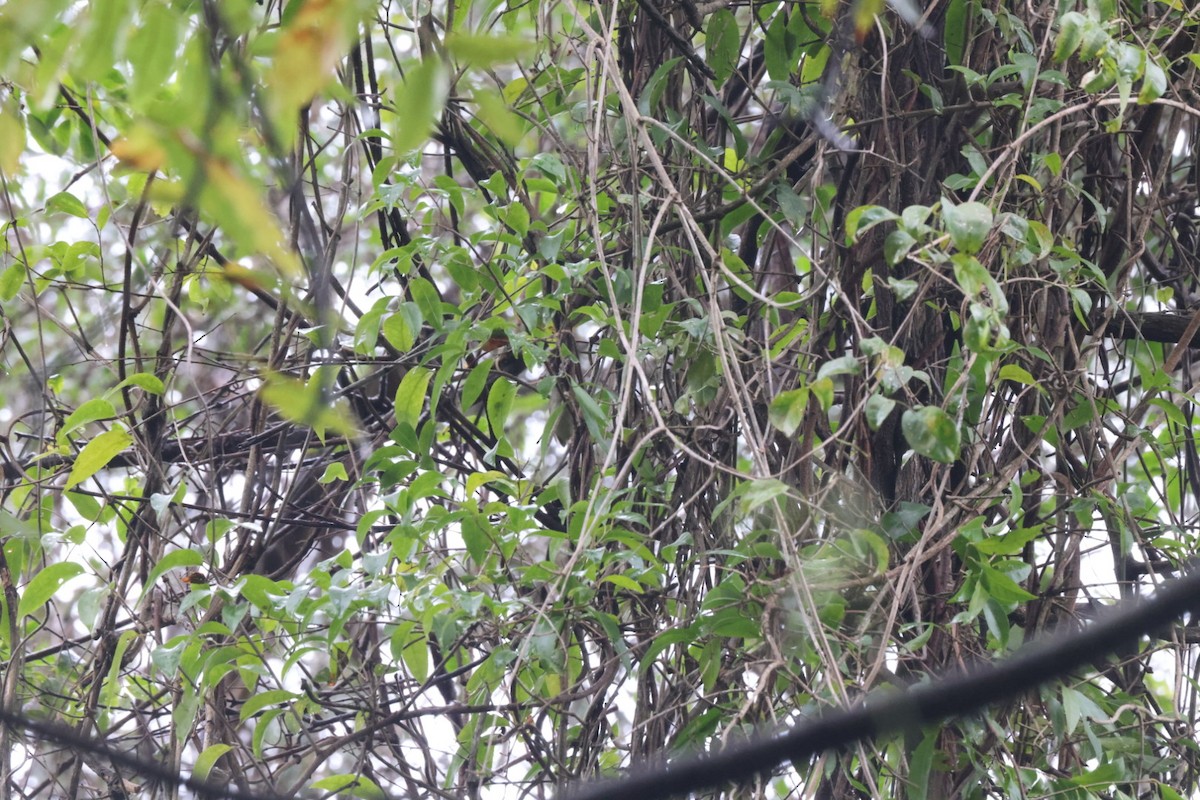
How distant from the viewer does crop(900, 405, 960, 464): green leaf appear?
3.31 feet

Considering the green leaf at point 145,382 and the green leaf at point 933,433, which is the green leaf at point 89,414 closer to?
the green leaf at point 145,382

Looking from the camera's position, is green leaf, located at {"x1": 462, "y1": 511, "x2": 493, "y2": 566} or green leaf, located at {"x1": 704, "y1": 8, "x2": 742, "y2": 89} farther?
green leaf, located at {"x1": 704, "y1": 8, "x2": 742, "y2": 89}

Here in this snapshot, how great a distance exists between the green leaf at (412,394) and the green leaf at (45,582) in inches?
17.5

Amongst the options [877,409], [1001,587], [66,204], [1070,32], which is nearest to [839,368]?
[877,409]

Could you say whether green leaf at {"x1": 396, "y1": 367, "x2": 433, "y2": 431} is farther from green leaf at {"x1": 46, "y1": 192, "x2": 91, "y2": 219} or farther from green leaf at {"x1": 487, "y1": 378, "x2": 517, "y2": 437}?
green leaf at {"x1": 46, "y1": 192, "x2": 91, "y2": 219}

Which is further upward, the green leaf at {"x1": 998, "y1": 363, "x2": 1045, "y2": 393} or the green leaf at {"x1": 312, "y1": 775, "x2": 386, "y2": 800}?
the green leaf at {"x1": 998, "y1": 363, "x2": 1045, "y2": 393}

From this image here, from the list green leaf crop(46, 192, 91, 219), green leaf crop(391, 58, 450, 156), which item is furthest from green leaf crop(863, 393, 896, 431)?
green leaf crop(46, 192, 91, 219)

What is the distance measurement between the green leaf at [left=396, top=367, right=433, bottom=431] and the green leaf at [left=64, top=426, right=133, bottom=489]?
347mm

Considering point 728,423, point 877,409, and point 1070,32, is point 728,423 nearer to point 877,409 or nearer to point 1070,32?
point 877,409

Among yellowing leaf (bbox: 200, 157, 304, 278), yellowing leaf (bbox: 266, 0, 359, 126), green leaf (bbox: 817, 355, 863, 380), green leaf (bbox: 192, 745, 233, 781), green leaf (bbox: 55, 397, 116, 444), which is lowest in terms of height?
yellowing leaf (bbox: 200, 157, 304, 278)

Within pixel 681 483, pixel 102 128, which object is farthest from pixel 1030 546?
Answer: pixel 102 128

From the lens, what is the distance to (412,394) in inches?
55.2

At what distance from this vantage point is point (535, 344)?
1358 mm

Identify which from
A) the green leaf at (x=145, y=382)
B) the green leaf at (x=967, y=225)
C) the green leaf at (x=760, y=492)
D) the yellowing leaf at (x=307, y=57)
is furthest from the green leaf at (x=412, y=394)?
the yellowing leaf at (x=307, y=57)
